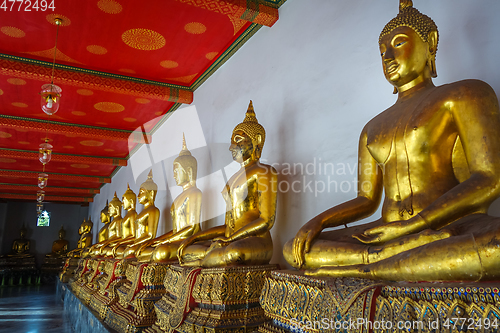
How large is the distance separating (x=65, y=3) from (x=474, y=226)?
140 inches


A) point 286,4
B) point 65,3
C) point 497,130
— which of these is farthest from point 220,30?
point 497,130

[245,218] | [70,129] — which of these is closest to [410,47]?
[245,218]

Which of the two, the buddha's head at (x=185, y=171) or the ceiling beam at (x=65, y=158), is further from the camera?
the ceiling beam at (x=65, y=158)

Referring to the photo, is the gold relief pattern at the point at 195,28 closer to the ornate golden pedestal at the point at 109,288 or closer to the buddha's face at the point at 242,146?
the buddha's face at the point at 242,146

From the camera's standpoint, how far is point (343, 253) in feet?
4.67

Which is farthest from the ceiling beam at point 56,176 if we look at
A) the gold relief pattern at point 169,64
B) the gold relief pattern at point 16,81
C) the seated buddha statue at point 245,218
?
the seated buddha statue at point 245,218

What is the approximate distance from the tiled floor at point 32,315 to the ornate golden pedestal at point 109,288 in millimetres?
1001

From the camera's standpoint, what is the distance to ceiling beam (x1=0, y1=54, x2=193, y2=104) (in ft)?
14.0

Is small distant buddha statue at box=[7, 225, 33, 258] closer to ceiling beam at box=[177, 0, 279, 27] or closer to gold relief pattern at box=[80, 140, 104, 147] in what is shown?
gold relief pattern at box=[80, 140, 104, 147]

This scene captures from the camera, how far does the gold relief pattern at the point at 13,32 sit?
3711mm

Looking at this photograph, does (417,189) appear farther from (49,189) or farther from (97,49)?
(49,189)

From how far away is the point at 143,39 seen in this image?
3.90 metres

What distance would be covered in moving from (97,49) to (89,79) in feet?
2.03

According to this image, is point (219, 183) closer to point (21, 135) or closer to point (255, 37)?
point (255, 37)
